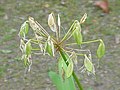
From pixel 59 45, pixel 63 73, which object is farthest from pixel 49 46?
pixel 63 73

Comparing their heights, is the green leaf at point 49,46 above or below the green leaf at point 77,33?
below

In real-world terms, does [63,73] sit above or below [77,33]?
below

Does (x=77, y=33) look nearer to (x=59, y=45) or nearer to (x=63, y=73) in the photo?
(x=59, y=45)

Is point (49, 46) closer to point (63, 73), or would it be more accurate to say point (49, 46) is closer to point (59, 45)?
point (59, 45)

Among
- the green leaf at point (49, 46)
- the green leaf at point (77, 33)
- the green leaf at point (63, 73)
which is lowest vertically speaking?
the green leaf at point (63, 73)

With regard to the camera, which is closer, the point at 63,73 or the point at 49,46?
the point at 49,46

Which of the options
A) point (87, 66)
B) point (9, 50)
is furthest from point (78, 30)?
point (9, 50)

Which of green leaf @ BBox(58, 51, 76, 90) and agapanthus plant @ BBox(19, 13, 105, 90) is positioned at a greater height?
agapanthus plant @ BBox(19, 13, 105, 90)

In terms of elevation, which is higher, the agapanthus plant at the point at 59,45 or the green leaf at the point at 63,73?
the agapanthus plant at the point at 59,45

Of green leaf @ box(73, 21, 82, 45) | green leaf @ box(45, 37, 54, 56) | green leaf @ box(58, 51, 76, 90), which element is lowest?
green leaf @ box(58, 51, 76, 90)

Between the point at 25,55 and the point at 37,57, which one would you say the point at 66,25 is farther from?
the point at 25,55

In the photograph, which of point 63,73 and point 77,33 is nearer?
point 77,33
